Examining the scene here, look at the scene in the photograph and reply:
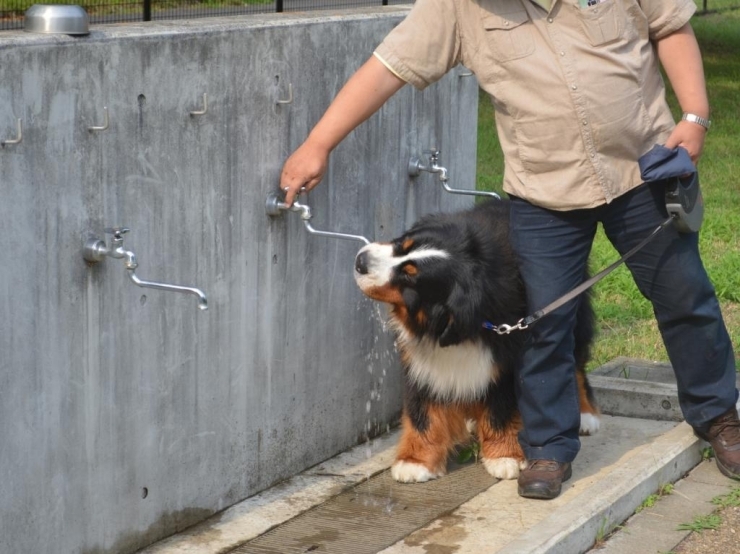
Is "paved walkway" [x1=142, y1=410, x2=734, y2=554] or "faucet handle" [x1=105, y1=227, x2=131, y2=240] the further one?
"paved walkway" [x1=142, y1=410, x2=734, y2=554]

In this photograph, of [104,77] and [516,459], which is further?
[516,459]

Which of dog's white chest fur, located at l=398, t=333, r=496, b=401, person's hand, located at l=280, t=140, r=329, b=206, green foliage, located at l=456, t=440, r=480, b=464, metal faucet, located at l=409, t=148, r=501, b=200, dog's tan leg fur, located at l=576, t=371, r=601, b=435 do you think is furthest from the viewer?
metal faucet, located at l=409, t=148, r=501, b=200

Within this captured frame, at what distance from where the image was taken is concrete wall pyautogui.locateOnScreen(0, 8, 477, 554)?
345 centimetres

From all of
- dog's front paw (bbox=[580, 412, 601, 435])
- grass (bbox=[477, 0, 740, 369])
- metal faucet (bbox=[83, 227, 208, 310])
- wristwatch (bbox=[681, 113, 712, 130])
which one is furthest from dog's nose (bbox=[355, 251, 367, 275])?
grass (bbox=[477, 0, 740, 369])

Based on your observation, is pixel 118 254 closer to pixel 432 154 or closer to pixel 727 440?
pixel 432 154

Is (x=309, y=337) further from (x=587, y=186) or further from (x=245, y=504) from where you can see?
(x=587, y=186)

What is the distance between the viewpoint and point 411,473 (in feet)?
15.5

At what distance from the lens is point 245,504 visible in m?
4.49

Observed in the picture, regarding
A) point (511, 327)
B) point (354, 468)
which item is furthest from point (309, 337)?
point (511, 327)

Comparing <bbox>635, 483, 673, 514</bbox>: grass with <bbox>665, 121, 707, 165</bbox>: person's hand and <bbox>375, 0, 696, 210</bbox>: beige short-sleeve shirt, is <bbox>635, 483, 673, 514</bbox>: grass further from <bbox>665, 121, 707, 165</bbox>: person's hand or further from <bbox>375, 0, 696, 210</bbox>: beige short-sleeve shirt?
<bbox>665, 121, 707, 165</bbox>: person's hand

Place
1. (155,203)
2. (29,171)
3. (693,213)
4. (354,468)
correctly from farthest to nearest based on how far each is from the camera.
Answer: (354,468), (693,213), (155,203), (29,171)

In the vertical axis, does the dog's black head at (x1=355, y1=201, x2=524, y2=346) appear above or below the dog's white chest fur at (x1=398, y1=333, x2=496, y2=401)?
above

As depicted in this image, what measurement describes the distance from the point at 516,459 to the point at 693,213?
4.05ft

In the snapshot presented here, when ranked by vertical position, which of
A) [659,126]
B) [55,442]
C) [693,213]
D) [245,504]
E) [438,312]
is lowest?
[245,504]
